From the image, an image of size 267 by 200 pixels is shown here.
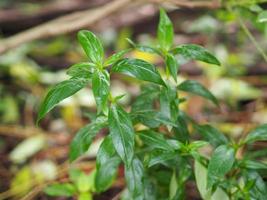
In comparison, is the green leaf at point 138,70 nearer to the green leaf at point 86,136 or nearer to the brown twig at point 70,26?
the green leaf at point 86,136

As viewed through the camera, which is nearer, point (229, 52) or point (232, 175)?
point (232, 175)

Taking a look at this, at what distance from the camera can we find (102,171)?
1096mm

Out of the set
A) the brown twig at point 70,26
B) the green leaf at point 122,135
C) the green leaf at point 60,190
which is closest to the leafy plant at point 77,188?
the green leaf at point 60,190

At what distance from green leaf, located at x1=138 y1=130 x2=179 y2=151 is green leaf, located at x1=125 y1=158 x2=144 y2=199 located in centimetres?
7

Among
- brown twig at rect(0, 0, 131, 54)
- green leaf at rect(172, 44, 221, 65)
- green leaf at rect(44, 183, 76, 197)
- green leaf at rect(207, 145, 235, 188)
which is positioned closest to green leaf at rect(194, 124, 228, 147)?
green leaf at rect(207, 145, 235, 188)

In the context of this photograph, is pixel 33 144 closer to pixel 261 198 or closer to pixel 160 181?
pixel 160 181

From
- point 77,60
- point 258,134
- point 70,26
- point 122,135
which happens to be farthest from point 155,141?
point 77,60

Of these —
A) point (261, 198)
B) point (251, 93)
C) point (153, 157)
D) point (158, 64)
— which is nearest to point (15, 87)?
point (158, 64)

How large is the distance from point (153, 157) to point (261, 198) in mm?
261

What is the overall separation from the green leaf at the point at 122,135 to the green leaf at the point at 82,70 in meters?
0.09

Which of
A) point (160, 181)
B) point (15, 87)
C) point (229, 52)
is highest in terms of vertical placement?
point (160, 181)

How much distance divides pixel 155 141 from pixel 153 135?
0.08 feet

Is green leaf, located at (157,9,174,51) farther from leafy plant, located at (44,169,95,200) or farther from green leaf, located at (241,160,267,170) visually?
leafy plant, located at (44,169,95,200)

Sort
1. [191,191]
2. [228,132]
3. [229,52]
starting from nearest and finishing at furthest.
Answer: [191,191], [228,132], [229,52]
